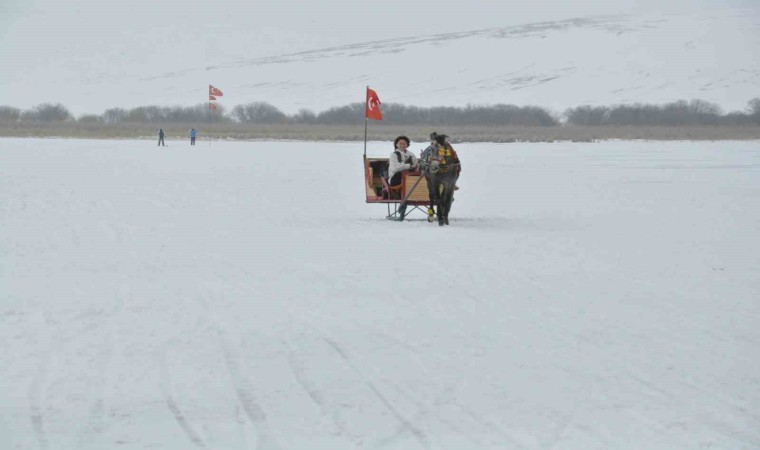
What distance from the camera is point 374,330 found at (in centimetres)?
795

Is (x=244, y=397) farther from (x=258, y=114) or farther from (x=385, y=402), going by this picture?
(x=258, y=114)

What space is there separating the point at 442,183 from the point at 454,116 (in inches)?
3603

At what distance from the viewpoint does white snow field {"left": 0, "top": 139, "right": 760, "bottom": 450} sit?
5.56m

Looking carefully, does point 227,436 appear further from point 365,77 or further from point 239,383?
point 365,77

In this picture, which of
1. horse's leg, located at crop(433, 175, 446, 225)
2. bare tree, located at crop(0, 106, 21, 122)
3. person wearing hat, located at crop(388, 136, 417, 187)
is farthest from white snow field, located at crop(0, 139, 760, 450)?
bare tree, located at crop(0, 106, 21, 122)

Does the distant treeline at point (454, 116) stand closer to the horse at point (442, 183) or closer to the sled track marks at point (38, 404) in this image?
the horse at point (442, 183)

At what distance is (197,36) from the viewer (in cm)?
19075

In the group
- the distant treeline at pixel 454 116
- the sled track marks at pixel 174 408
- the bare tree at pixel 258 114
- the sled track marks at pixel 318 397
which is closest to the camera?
the sled track marks at pixel 174 408

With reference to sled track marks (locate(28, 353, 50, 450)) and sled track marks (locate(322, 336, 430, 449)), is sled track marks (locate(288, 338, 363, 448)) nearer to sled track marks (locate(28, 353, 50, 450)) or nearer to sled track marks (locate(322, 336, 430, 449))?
sled track marks (locate(322, 336, 430, 449))

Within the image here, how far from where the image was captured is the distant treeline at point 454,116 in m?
104

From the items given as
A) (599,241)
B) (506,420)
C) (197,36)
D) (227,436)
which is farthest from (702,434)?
(197,36)

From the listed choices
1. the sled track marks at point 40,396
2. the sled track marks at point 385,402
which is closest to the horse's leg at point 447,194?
the sled track marks at point 385,402

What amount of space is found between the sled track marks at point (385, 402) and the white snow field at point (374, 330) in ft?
0.06

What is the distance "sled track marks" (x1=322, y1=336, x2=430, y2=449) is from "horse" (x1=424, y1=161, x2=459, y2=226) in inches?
340
